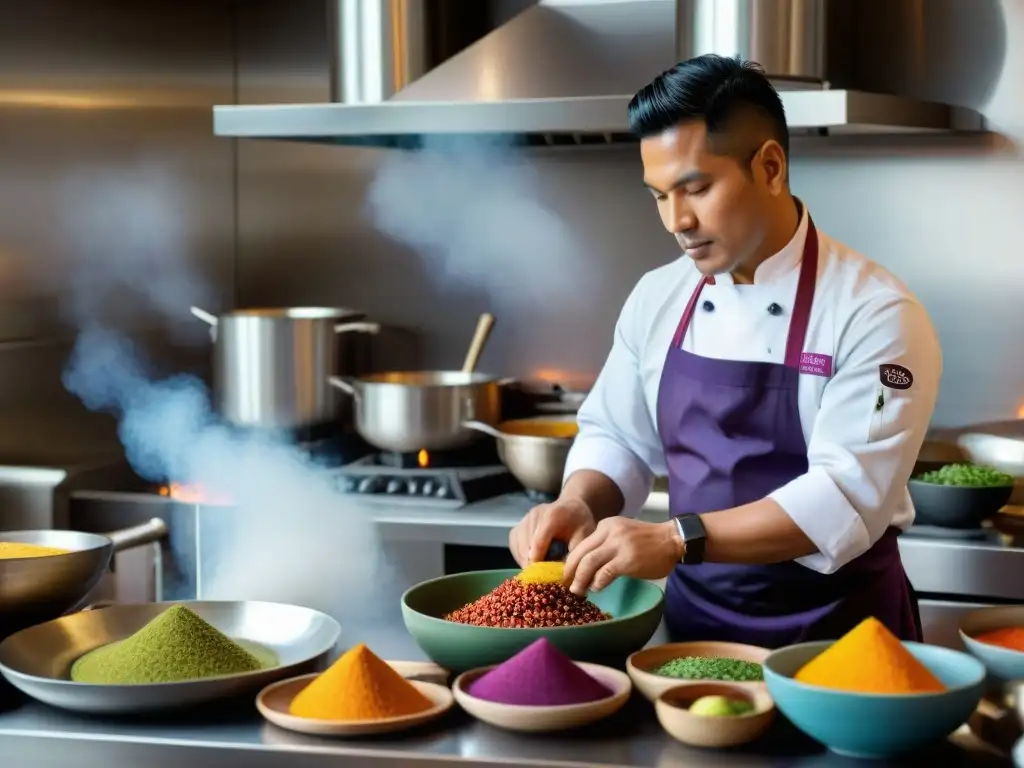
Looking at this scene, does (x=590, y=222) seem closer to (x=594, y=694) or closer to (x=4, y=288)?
(x=4, y=288)

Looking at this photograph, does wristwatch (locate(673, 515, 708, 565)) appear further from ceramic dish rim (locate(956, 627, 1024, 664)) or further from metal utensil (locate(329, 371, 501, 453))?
metal utensil (locate(329, 371, 501, 453))

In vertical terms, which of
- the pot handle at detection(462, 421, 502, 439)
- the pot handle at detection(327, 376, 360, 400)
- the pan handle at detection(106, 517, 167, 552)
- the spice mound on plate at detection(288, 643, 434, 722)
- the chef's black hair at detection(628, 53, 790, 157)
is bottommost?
the pan handle at detection(106, 517, 167, 552)

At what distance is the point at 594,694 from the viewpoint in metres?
1.58

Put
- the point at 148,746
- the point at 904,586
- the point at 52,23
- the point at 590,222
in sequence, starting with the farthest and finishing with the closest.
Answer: the point at 590,222
the point at 52,23
the point at 904,586
the point at 148,746

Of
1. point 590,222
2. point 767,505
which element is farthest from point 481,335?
point 767,505

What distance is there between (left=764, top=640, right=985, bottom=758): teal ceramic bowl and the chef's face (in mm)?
735

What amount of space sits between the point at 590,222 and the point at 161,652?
89.1 inches

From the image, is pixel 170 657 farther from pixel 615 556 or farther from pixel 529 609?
pixel 615 556

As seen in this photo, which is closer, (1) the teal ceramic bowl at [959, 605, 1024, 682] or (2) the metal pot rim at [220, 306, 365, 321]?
(1) the teal ceramic bowl at [959, 605, 1024, 682]

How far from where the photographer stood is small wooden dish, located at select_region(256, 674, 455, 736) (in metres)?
1.55

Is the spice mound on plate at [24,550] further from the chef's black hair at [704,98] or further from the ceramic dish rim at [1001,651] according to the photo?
the ceramic dish rim at [1001,651]

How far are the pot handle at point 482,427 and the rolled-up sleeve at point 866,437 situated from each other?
1.16 meters

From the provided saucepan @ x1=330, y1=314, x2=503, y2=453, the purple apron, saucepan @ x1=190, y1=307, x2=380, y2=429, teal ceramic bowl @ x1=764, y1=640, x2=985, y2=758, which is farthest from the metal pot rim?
teal ceramic bowl @ x1=764, y1=640, x2=985, y2=758

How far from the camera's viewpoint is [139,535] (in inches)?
126
